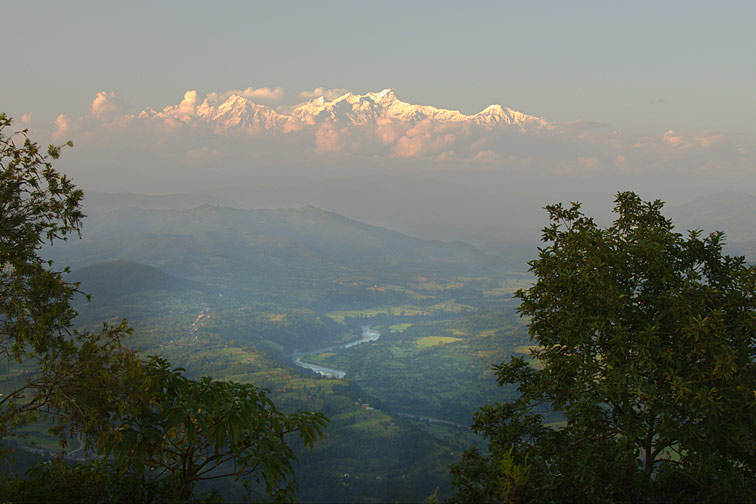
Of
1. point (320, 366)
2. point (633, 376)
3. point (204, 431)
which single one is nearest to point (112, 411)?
point (204, 431)

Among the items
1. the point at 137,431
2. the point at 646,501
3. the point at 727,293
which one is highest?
the point at 727,293

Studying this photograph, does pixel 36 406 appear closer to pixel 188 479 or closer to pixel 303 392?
pixel 188 479

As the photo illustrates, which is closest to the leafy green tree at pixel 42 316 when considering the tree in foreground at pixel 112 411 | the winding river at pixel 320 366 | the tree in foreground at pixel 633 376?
the tree in foreground at pixel 112 411

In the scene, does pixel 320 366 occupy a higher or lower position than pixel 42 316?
lower

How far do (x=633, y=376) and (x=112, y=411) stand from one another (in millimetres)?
8526

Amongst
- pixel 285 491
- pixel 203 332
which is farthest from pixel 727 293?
pixel 203 332

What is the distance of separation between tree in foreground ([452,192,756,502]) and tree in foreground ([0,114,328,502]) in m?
4.48

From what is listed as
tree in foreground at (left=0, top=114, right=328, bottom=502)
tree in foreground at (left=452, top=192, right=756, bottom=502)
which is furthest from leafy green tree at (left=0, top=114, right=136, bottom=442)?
tree in foreground at (left=452, top=192, right=756, bottom=502)

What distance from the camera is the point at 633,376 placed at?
8984 millimetres

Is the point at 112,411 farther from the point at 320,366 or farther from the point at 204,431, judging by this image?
the point at 320,366

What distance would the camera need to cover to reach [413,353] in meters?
177

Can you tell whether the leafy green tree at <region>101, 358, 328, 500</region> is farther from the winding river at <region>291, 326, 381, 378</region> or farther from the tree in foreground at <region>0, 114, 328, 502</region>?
the winding river at <region>291, 326, 381, 378</region>

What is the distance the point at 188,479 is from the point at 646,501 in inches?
340

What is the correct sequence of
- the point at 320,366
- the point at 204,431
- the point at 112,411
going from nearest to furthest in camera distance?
the point at 204,431, the point at 112,411, the point at 320,366
